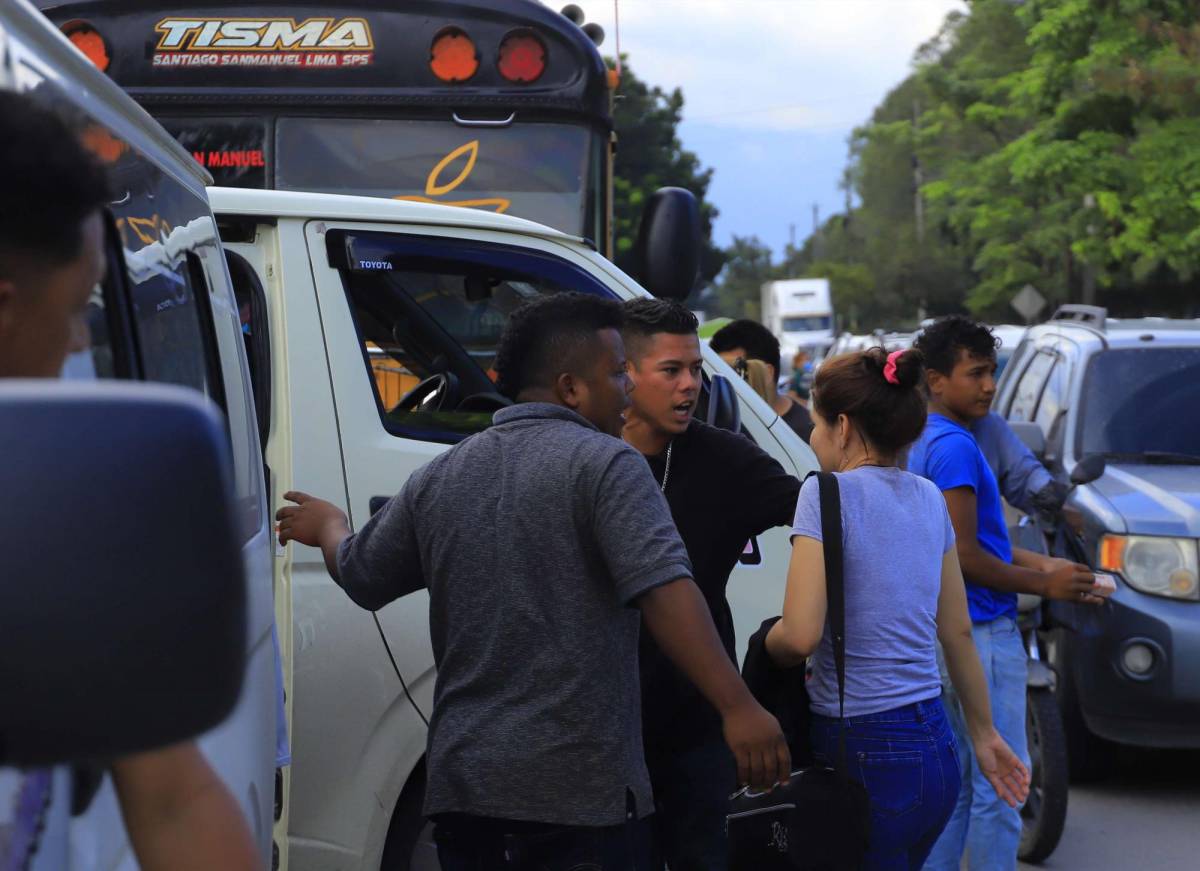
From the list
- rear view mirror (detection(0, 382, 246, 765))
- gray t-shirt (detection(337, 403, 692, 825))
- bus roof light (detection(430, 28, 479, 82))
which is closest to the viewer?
rear view mirror (detection(0, 382, 246, 765))

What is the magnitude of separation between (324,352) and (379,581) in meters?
1.24

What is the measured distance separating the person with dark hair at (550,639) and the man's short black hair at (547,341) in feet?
0.31

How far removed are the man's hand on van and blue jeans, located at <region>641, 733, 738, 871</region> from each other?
86 cm

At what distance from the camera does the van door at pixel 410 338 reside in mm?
4270

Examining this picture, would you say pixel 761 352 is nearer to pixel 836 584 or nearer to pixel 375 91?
pixel 375 91

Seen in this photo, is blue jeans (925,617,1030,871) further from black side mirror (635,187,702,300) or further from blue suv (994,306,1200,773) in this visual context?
A: black side mirror (635,187,702,300)

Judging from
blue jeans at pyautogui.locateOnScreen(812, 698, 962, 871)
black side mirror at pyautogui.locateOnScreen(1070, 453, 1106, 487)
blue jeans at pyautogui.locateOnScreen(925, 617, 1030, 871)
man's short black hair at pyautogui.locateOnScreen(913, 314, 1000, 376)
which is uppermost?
man's short black hair at pyautogui.locateOnScreen(913, 314, 1000, 376)

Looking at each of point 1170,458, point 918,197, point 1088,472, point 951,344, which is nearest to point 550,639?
point 951,344

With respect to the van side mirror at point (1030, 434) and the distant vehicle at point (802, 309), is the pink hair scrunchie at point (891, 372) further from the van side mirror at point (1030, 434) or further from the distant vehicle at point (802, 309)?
the distant vehicle at point (802, 309)

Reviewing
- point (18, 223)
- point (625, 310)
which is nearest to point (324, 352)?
point (625, 310)

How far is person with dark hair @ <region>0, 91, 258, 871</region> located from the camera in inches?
49.7

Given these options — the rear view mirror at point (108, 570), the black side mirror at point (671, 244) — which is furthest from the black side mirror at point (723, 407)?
the rear view mirror at point (108, 570)

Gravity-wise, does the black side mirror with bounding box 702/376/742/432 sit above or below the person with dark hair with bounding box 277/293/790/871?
above

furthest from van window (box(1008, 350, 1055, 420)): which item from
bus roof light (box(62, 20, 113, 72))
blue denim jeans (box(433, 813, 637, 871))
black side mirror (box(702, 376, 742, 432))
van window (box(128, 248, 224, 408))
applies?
van window (box(128, 248, 224, 408))
